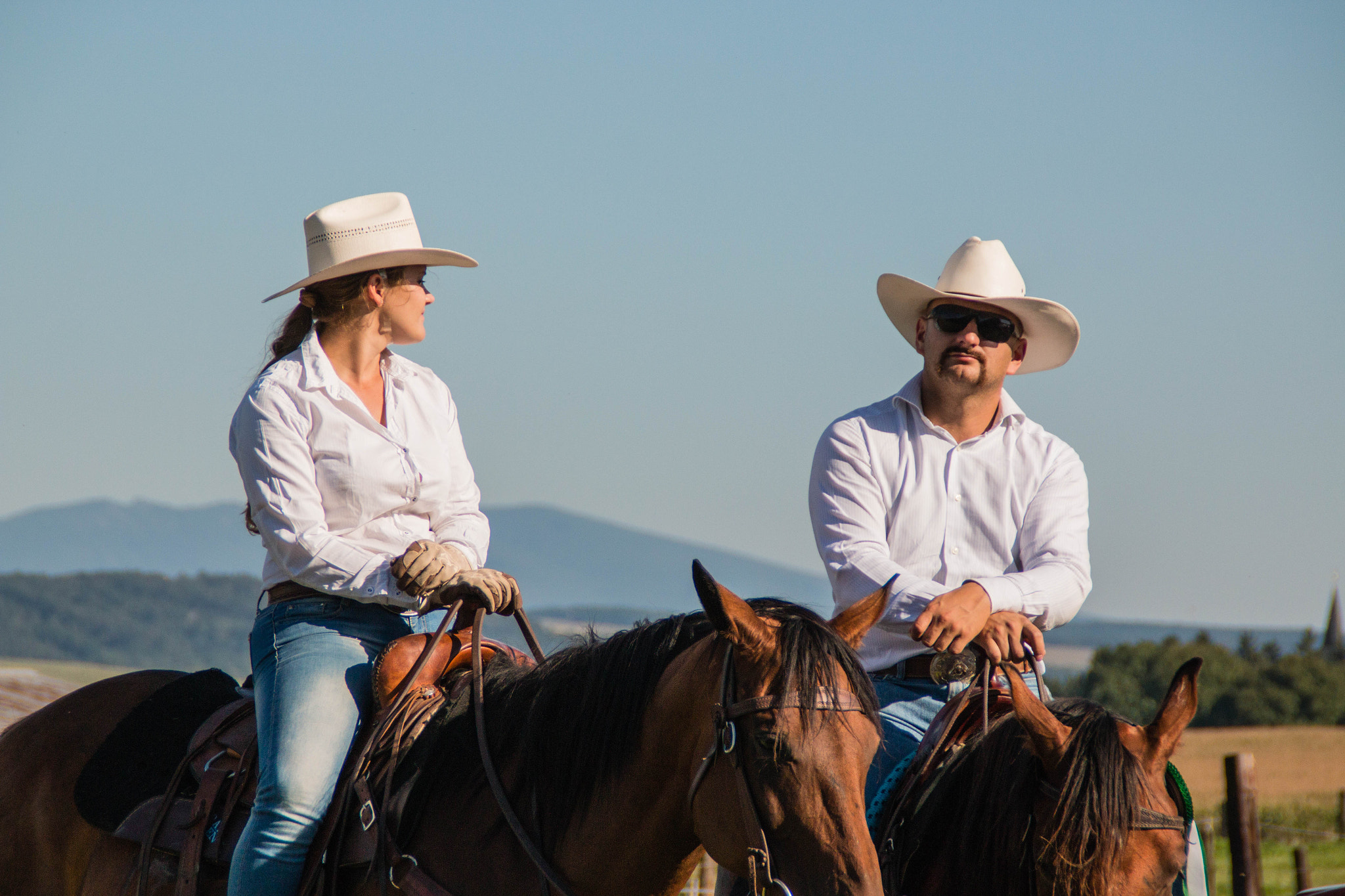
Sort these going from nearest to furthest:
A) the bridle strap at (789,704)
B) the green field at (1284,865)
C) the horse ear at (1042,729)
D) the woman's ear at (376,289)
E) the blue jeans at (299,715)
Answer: the bridle strap at (789,704), the horse ear at (1042,729), the blue jeans at (299,715), the woman's ear at (376,289), the green field at (1284,865)

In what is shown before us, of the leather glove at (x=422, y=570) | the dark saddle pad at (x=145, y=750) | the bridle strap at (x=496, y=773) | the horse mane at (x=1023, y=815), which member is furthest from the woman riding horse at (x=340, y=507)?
the horse mane at (x=1023, y=815)

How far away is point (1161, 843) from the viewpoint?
3588 mm

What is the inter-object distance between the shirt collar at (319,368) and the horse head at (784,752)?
1.86 m

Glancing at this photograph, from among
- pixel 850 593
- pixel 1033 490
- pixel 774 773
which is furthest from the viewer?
pixel 1033 490

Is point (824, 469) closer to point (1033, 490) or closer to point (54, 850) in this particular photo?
point (1033, 490)

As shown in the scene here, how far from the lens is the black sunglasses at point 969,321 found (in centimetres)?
495

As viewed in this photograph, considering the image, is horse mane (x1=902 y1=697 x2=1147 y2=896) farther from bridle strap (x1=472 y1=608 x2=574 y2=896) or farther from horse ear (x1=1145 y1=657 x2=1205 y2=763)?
bridle strap (x1=472 y1=608 x2=574 y2=896)

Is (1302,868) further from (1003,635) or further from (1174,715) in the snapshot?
(1174,715)

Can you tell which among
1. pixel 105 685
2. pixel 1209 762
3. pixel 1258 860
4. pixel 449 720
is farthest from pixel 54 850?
pixel 1209 762

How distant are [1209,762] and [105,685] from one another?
141ft

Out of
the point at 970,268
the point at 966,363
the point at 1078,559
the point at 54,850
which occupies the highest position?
the point at 970,268

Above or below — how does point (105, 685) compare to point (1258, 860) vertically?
above

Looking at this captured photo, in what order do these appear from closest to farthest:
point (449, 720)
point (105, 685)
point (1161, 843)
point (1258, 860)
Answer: point (1161, 843), point (449, 720), point (105, 685), point (1258, 860)

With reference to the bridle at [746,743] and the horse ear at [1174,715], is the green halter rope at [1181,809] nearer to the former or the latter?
the horse ear at [1174,715]
